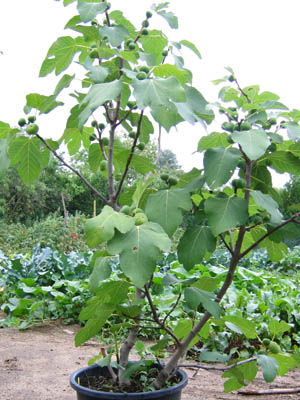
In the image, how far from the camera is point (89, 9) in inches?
58.0

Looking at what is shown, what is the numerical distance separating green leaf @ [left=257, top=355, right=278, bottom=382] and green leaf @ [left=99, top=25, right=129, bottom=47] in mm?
1243

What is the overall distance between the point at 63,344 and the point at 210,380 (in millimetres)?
1483

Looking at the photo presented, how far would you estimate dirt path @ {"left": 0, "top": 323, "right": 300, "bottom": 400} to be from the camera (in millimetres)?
2643

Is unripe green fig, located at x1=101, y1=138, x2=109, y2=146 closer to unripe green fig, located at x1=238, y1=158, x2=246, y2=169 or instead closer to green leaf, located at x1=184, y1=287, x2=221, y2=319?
unripe green fig, located at x1=238, y1=158, x2=246, y2=169

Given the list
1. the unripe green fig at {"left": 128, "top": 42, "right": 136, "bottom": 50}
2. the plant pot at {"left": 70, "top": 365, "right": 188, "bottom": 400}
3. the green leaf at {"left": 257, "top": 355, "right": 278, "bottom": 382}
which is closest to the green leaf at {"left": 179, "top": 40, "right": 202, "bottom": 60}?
the unripe green fig at {"left": 128, "top": 42, "right": 136, "bottom": 50}

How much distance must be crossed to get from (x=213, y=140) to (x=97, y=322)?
0.85 metres

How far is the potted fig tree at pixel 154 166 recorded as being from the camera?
1255mm

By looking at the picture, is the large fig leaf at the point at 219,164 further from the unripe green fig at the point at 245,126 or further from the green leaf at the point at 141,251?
the green leaf at the point at 141,251

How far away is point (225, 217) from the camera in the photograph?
1.39 meters

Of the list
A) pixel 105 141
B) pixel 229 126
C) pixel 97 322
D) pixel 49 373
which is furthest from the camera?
pixel 49 373

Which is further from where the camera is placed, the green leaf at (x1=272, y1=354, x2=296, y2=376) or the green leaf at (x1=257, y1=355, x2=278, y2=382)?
the green leaf at (x1=272, y1=354, x2=296, y2=376)

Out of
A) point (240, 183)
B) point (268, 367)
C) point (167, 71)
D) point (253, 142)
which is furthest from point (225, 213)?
point (268, 367)

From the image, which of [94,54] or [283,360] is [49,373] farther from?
[94,54]

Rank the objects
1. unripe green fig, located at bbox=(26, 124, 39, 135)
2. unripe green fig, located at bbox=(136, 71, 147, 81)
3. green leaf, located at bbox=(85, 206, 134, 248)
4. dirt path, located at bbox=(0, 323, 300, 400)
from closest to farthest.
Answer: green leaf, located at bbox=(85, 206, 134, 248)
unripe green fig, located at bbox=(136, 71, 147, 81)
unripe green fig, located at bbox=(26, 124, 39, 135)
dirt path, located at bbox=(0, 323, 300, 400)
